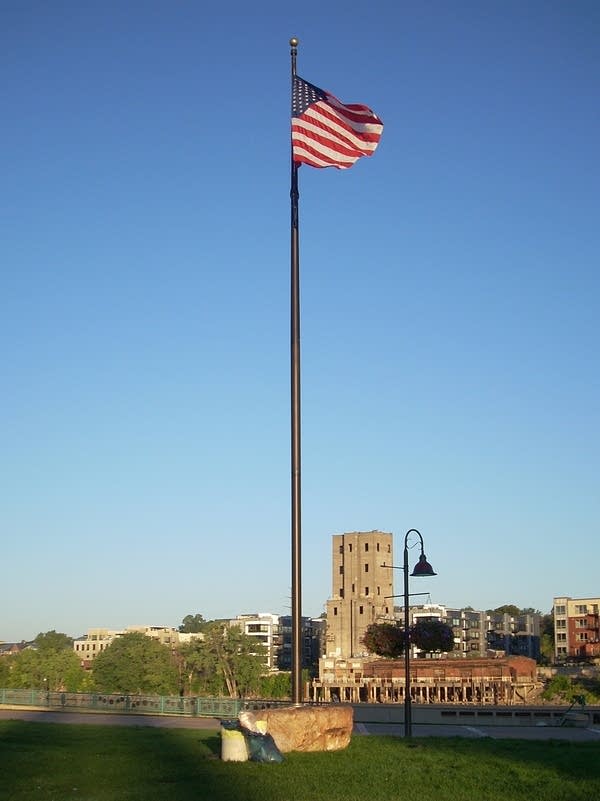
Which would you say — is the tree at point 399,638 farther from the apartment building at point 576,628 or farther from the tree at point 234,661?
the apartment building at point 576,628

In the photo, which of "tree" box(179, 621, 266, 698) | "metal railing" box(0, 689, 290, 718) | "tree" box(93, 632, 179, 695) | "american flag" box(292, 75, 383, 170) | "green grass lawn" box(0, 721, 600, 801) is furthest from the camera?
"tree" box(179, 621, 266, 698)

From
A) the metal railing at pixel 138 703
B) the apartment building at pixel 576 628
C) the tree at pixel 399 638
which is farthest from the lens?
the apartment building at pixel 576 628

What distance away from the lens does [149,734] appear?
2475 cm

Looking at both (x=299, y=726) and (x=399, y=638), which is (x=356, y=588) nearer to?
(x=399, y=638)

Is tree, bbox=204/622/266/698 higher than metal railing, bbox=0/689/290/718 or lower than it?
lower

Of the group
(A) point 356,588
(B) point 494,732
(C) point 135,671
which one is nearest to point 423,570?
(B) point 494,732

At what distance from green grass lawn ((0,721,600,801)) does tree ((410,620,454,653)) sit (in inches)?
834

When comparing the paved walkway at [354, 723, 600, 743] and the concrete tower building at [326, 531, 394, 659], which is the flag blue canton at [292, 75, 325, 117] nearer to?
the paved walkway at [354, 723, 600, 743]

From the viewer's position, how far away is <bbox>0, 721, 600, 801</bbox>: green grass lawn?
13.6 meters

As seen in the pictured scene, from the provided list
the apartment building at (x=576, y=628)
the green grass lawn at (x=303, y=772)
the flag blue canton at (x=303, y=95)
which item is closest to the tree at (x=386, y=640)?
the green grass lawn at (x=303, y=772)

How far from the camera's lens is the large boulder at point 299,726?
59.4ft

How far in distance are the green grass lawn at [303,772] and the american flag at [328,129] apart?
12.6m

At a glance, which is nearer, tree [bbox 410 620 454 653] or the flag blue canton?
the flag blue canton

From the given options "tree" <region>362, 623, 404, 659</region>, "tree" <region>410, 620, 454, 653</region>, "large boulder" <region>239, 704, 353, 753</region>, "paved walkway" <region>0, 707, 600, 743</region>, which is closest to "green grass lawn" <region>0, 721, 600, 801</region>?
"large boulder" <region>239, 704, 353, 753</region>
